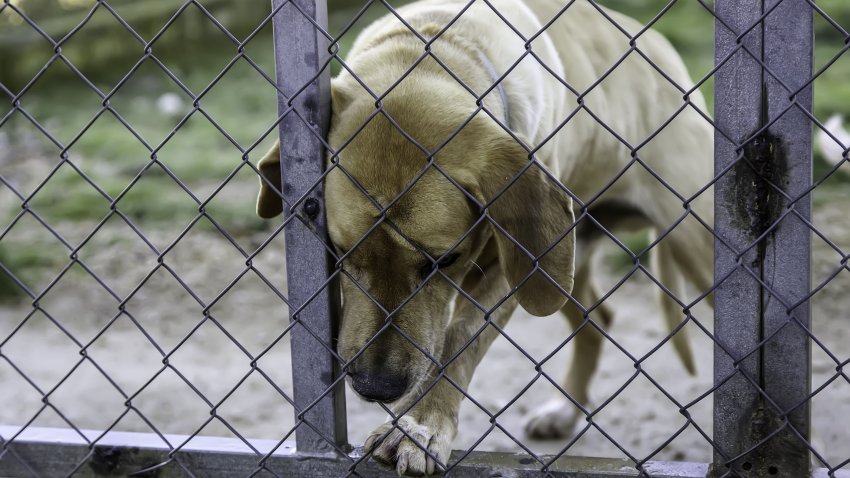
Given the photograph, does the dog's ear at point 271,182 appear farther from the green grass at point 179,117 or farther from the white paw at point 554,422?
the green grass at point 179,117

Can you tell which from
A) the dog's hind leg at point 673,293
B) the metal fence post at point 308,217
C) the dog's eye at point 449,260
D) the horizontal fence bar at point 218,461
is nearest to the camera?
the metal fence post at point 308,217

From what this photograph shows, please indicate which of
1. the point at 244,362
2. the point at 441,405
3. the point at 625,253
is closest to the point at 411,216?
the point at 441,405

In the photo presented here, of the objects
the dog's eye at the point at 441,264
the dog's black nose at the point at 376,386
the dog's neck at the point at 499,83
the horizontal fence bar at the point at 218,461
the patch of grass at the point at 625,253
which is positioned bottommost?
the horizontal fence bar at the point at 218,461

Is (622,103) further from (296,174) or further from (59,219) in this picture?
(59,219)

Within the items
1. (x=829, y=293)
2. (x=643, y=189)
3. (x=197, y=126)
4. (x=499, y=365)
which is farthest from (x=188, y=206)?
(x=829, y=293)

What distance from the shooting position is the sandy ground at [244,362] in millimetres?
3975

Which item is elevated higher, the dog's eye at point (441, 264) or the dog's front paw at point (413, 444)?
the dog's eye at point (441, 264)

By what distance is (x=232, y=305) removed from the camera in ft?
17.5

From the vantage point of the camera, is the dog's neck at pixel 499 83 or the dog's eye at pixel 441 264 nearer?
the dog's eye at pixel 441 264

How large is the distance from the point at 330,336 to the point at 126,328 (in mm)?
2958

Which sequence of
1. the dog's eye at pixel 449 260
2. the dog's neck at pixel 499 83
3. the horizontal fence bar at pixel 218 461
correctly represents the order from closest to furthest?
the horizontal fence bar at pixel 218 461 → the dog's eye at pixel 449 260 → the dog's neck at pixel 499 83

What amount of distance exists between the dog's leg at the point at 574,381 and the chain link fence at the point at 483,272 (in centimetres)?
1

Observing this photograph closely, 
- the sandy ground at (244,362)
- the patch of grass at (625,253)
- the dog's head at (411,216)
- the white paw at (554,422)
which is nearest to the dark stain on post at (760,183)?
the dog's head at (411,216)

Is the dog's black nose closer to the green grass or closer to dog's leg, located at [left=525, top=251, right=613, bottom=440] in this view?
dog's leg, located at [left=525, top=251, right=613, bottom=440]
